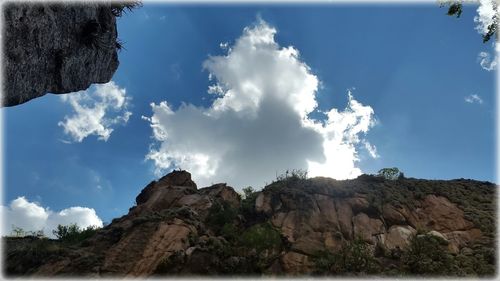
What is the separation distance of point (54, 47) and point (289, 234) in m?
19.9

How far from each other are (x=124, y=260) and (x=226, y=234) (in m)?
7.18

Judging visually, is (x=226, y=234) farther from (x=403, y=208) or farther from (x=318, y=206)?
(x=403, y=208)

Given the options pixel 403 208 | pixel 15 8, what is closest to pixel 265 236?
pixel 403 208

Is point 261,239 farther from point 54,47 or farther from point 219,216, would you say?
point 54,47

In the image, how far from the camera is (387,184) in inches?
1380

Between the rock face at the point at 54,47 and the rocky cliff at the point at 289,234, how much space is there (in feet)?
→ 32.1

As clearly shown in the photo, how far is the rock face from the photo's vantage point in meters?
21.3

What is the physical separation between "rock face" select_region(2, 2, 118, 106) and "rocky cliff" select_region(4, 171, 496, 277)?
32.1 ft

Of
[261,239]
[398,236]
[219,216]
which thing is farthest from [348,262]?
[219,216]

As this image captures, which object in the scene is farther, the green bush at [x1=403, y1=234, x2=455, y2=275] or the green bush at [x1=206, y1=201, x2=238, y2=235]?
the green bush at [x1=206, y1=201, x2=238, y2=235]

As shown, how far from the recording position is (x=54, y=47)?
82.8 ft

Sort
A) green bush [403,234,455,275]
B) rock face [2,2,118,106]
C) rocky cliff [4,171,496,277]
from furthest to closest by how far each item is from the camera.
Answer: green bush [403,234,455,275] < rocky cliff [4,171,496,277] < rock face [2,2,118,106]

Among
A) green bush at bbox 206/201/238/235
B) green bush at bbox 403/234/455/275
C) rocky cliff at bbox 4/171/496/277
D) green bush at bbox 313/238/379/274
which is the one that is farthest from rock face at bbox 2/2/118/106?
green bush at bbox 403/234/455/275

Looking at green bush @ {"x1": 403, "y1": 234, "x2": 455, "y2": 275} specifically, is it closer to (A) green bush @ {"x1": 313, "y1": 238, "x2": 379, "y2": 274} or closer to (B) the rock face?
(A) green bush @ {"x1": 313, "y1": 238, "x2": 379, "y2": 274}
